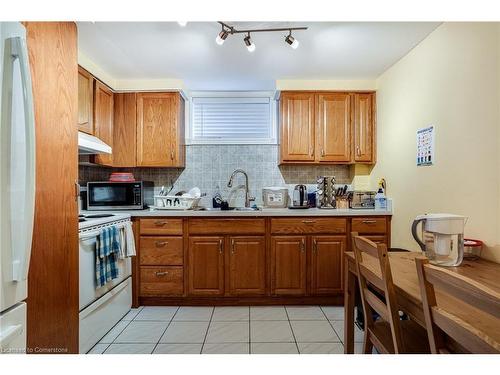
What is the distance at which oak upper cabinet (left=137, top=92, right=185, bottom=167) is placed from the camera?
3154 millimetres

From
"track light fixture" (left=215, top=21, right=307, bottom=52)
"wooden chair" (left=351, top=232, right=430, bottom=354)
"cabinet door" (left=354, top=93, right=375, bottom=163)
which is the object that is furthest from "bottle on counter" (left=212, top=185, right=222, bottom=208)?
"wooden chair" (left=351, top=232, right=430, bottom=354)

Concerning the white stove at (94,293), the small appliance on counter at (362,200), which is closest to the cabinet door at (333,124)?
the small appliance on counter at (362,200)

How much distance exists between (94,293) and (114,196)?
1.11 meters

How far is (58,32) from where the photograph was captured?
1474 mm

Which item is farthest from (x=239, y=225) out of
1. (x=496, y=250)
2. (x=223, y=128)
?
(x=496, y=250)

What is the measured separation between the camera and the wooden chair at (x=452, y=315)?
72cm

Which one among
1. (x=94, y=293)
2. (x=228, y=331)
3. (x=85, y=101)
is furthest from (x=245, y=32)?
(x=228, y=331)

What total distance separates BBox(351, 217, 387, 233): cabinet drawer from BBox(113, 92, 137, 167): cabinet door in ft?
7.68

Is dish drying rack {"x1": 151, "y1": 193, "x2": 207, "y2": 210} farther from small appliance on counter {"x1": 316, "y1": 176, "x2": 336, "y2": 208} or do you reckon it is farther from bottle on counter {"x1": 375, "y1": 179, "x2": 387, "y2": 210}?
bottle on counter {"x1": 375, "y1": 179, "x2": 387, "y2": 210}

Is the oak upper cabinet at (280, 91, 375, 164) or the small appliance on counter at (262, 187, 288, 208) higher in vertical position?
the oak upper cabinet at (280, 91, 375, 164)

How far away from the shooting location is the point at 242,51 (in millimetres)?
2535

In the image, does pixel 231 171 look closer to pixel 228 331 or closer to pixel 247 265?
pixel 247 265

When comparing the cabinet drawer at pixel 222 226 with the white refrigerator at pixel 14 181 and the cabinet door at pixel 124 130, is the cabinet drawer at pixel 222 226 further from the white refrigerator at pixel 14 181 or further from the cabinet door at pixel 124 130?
the white refrigerator at pixel 14 181
